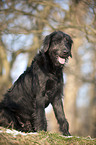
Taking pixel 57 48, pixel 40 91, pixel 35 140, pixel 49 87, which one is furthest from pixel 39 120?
pixel 57 48

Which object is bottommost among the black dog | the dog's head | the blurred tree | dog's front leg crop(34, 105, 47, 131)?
dog's front leg crop(34, 105, 47, 131)

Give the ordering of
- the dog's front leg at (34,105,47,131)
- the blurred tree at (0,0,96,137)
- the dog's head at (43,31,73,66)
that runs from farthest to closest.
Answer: the blurred tree at (0,0,96,137)
the dog's head at (43,31,73,66)
the dog's front leg at (34,105,47,131)

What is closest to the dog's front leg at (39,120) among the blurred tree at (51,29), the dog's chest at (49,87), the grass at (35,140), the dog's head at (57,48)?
the dog's chest at (49,87)

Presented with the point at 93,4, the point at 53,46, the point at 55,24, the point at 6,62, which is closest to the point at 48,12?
the point at 55,24

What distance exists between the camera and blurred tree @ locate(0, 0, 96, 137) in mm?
8062

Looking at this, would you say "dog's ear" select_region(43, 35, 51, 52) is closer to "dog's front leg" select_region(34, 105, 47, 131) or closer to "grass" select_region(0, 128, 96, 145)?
"dog's front leg" select_region(34, 105, 47, 131)

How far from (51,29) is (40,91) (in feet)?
18.4

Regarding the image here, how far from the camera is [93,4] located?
5.62 metres

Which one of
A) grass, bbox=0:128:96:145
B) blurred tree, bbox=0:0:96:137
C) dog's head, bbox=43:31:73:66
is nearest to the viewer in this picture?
grass, bbox=0:128:96:145

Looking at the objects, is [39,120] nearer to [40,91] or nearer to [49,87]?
[40,91]

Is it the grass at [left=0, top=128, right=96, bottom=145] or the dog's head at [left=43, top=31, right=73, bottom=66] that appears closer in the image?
the grass at [left=0, top=128, right=96, bottom=145]

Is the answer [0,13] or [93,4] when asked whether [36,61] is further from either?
[0,13]

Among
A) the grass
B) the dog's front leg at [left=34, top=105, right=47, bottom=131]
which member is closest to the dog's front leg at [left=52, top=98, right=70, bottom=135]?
the dog's front leg at [left=34, top=105, right=47, bottom=131]

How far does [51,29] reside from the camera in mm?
9609
